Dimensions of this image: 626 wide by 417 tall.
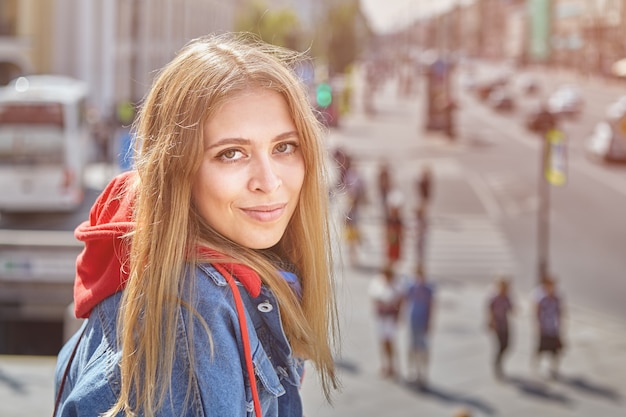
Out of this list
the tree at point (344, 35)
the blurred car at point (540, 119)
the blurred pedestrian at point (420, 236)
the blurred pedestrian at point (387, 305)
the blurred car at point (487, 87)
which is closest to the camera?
Result: the blurred pedestrian at point (387, 305)

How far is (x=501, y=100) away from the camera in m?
20.4

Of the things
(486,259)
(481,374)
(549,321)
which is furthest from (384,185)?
(549,321)

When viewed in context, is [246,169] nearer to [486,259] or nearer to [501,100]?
[486,259]

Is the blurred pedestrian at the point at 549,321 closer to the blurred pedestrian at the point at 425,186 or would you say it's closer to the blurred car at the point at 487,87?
the blurred pedestrian at the point at 425,186

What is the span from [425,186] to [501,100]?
218cm

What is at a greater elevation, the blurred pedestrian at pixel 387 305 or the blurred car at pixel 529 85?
the blurred car at pixel 529 85

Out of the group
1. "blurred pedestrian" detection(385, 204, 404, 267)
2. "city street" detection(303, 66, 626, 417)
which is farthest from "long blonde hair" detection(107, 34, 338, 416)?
"blurred pedestrian" detection(385, 204, 404, 267)

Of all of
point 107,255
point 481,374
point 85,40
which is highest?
point 85,40

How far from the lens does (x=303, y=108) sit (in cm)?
148

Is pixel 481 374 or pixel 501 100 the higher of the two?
pixel 501 100

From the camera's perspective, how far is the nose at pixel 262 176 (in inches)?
56.3

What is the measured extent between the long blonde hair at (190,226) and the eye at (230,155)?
0.14 ft

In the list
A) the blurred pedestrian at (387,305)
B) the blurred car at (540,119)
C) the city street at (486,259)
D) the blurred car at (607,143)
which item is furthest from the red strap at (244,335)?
the blurred car at (540,119)

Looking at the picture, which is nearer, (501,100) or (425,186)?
(501,100)
